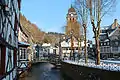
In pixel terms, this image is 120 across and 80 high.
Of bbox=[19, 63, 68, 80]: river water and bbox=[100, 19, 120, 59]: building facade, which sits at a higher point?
bbox=[100, 19, 120, 59]: building facade

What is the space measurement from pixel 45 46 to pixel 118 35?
59.6 m

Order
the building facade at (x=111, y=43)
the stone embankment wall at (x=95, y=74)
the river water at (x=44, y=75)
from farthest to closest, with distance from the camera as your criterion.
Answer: the building facade at (x=111, y=43) < the river water at (x=44, y=75) < the stone embankment wall at (x=95, y=74)

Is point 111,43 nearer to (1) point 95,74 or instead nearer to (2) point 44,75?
(2) point 44,75

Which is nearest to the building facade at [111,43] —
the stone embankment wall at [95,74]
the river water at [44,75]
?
the river water at [44,75]

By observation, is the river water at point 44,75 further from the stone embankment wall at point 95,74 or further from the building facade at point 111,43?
the building facade at point 111,43

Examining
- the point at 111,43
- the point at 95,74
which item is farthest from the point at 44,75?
the point at 111,43

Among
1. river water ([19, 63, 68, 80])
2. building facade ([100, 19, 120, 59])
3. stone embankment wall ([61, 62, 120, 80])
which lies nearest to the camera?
stone embankment wall ([61, 62, 120, 80])

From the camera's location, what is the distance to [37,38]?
408 ft

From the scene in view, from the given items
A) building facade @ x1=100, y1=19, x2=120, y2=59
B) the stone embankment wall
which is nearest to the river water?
the stone embankment wall

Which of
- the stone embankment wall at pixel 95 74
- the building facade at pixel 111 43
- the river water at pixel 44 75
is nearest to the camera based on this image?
the stone embankment wall at pixel 95 74

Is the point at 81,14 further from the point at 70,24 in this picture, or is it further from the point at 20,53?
the point at 70,24

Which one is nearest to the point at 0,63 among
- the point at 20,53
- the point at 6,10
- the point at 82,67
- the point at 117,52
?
the point at 6,10

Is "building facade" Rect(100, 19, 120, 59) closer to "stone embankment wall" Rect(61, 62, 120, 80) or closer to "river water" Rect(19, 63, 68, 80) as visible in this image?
"river water" Rect(19, 63, 68, 80)

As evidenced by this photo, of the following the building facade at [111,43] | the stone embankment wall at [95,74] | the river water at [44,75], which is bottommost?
the river water at [44,75]
